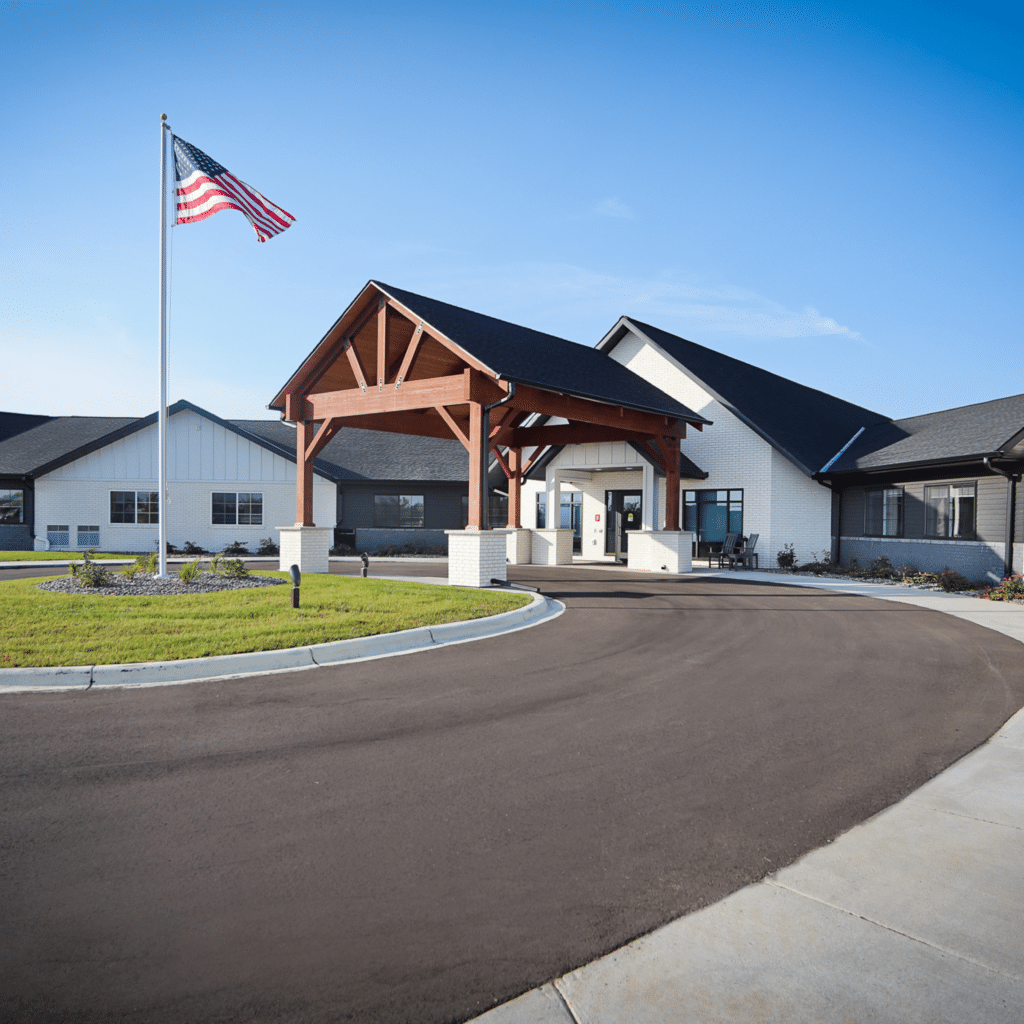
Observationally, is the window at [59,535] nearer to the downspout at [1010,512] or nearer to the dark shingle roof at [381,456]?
the dark shingle roof at [381,456]

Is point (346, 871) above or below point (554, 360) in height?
below

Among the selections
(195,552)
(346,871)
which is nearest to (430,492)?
(195,552)

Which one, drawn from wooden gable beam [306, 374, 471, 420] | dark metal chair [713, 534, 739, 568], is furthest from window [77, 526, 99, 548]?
dark metal chair [713, 534, 739, 568]

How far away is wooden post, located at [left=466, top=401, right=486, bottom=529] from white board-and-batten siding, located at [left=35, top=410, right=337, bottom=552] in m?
15.7

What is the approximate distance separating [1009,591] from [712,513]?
9.82m

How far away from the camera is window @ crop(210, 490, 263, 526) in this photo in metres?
28.4

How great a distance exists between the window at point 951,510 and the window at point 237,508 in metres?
23.2

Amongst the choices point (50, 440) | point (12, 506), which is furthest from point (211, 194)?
point (50, 440)

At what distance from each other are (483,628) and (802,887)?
23.1 feet

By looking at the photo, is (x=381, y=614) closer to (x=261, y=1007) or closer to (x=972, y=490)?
(x=261, y=1007)

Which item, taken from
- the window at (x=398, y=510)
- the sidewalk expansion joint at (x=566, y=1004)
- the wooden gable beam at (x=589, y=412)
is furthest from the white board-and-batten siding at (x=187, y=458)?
the sidewalk expansion joint at (x=566, y=1004)

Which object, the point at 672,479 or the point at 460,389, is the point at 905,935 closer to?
the point at 460,389

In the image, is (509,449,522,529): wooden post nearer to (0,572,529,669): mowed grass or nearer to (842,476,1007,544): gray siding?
(842,476,1007,544): gray siding

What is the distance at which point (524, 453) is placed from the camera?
27953 millimetres
